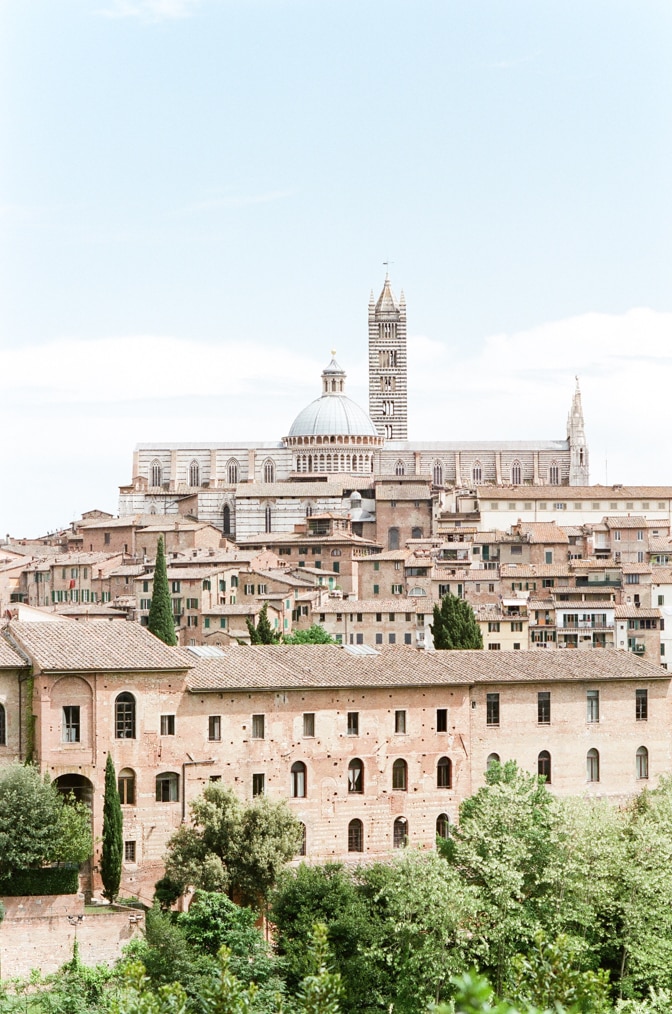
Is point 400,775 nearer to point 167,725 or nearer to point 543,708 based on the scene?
point 543,708

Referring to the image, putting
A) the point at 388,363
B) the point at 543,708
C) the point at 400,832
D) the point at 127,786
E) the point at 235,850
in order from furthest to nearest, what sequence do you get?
the point at 388,363 < the point at 543,708 < the point at 400,832 < the point at 127,786 < the point at 235,850

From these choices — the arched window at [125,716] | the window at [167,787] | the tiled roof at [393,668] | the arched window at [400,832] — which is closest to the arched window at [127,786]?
the window at [167,787]

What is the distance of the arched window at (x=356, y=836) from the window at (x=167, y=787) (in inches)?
115

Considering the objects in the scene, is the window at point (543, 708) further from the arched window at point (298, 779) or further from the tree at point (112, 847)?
the tree at point (112, 847)

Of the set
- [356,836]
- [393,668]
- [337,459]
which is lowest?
[356,836]

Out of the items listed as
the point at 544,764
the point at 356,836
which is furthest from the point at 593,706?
the point at 356,836

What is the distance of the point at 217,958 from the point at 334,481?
59.7 m

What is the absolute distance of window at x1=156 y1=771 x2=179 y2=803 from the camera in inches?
1082

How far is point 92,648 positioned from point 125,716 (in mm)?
1169

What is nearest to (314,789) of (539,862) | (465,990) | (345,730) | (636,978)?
(345,730)

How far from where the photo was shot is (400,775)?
29.4 meters

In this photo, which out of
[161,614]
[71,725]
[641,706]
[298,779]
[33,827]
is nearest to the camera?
[33,827]

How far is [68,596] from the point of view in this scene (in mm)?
62969

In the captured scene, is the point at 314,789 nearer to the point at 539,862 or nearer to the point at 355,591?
the point at 539,862
